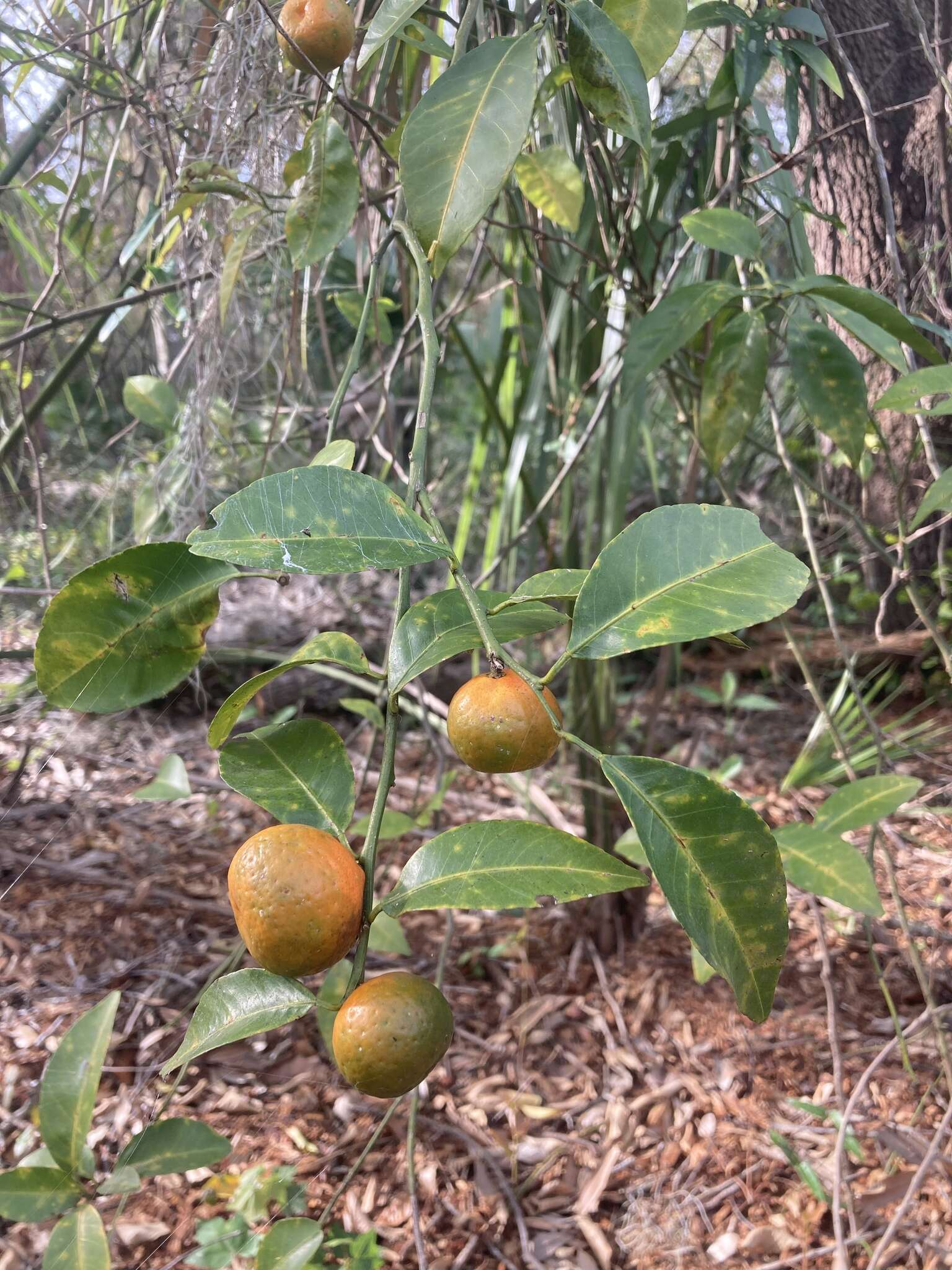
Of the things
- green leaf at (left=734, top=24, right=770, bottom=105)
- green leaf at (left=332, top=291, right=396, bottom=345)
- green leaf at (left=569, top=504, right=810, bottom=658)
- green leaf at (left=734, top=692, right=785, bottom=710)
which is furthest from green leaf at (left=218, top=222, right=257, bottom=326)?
green leaf at (left=734, top=692, right=785, bottom=710)

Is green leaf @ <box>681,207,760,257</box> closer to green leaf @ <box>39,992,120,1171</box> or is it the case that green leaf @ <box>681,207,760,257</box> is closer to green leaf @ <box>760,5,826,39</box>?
green leaf @ <box>760,5,826,39</box>

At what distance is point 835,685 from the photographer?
Result: 90.2 inches

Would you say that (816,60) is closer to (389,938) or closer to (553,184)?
(553,184)

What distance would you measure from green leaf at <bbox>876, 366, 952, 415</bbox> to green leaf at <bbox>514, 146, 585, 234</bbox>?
40 centimetres

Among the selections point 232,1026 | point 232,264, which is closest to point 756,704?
point 232,264

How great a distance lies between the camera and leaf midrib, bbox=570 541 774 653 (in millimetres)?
416

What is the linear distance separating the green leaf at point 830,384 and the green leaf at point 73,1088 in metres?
0.83

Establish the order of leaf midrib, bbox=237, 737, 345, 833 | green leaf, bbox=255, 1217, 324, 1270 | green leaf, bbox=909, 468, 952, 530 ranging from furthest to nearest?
green leaf, bbox=909, 468, 952, 530
green leaf, bbox=255, 1217, 324, 1270
leaf midrib, bbox=237, 737, 345, 833

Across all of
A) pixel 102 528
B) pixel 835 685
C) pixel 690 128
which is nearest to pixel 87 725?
pixel 102 528

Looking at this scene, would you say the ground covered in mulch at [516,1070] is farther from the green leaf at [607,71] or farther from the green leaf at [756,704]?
the green leaf at [607,71]

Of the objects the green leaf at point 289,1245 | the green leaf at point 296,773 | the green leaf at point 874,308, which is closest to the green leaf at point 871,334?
the green leaf at point 874,308

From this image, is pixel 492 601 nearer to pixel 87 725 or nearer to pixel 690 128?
pixel 690 128

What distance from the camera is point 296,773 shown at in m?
0.47

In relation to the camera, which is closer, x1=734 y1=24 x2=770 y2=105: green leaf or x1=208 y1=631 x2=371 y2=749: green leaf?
x1=208 y1=631 x2=371 y2=749: green leaf
